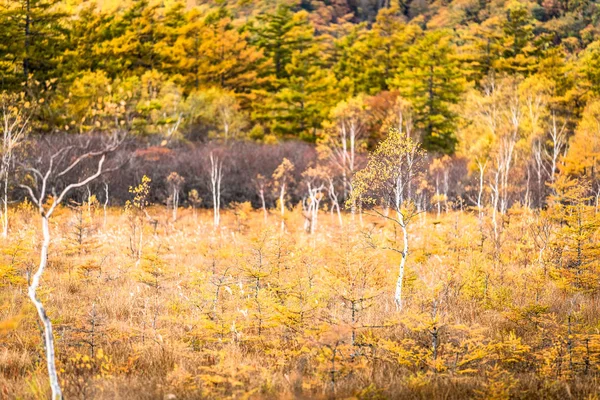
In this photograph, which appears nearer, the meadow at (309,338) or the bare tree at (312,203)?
the meadow at (309,338)

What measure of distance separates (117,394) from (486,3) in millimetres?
92596

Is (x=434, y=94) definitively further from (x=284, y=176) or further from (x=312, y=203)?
(x=312, y=203)

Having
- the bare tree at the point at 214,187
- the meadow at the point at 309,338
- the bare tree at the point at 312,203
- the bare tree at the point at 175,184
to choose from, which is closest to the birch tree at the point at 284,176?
the bare tree at the point at 312,203

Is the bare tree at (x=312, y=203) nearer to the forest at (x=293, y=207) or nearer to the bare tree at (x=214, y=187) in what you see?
the forest at (x=293, y=207)

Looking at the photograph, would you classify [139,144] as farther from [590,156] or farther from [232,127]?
[590,156]

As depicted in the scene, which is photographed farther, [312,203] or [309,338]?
[312,203]

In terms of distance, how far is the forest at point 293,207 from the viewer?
6875 millimetres

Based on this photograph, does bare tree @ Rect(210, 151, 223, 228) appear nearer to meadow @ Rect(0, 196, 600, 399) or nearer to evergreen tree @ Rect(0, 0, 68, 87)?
evergreen tree @ Rect(0, 0, 68, 87)

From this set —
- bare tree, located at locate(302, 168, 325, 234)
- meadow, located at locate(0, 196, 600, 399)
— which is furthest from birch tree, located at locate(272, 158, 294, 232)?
meadow, located at locate(0, 196, 600, 399)

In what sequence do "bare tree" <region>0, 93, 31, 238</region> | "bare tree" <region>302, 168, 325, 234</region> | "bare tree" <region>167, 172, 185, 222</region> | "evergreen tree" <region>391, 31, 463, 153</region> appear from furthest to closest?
"evergreen tree" <region>391, 31, 463, 153</region> < "bare tree" <region>167, 172, 185, 222</region> < "bare tree" <region>302, 168, 325, 234</region> < "bare tree" <region>0, 93, 31, 238</region>

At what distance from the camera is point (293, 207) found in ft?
113

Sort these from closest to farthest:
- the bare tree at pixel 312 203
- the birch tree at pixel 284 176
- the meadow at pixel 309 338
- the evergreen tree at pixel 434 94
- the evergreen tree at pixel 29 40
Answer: the meadow at pixel 309 338, the bare tree at pixel 312 203, the birch tree at pixel 284 176, the evergreen tree at pixel 29 40, the evergreen tree at pixel 434 94

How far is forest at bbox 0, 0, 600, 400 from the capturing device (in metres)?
6.88

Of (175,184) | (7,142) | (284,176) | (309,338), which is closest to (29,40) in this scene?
(175,184)
